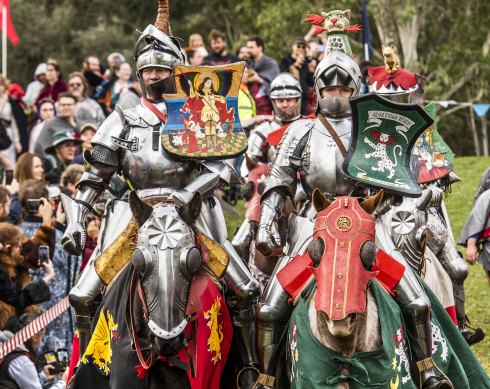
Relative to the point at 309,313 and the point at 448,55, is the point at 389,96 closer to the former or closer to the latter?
the point at 309,313

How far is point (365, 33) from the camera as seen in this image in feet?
73.7

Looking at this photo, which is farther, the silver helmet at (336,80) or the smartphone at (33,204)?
the smartphone at (33,204)

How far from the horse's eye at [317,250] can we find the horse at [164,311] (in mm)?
916

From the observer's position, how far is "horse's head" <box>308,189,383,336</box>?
8.77 metres

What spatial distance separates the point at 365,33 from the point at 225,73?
11685mm

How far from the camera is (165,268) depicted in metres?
9.51

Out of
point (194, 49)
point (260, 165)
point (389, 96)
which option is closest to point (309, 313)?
point (389, 96)

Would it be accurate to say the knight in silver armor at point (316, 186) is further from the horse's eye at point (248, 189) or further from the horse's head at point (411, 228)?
the horse's eye at point (248, 189)

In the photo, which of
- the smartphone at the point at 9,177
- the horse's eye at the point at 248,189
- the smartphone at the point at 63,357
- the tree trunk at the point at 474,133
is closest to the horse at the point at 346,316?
the smartphone at the point at 63,357

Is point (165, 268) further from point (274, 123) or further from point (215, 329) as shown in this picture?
point (274, 123)

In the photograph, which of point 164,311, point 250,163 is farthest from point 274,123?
point 164,311

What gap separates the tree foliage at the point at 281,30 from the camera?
3762cm

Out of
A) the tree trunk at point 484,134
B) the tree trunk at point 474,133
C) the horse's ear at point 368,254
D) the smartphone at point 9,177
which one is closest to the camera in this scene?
the horse's ear at point 368,254

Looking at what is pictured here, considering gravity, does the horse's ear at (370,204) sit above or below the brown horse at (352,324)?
above
